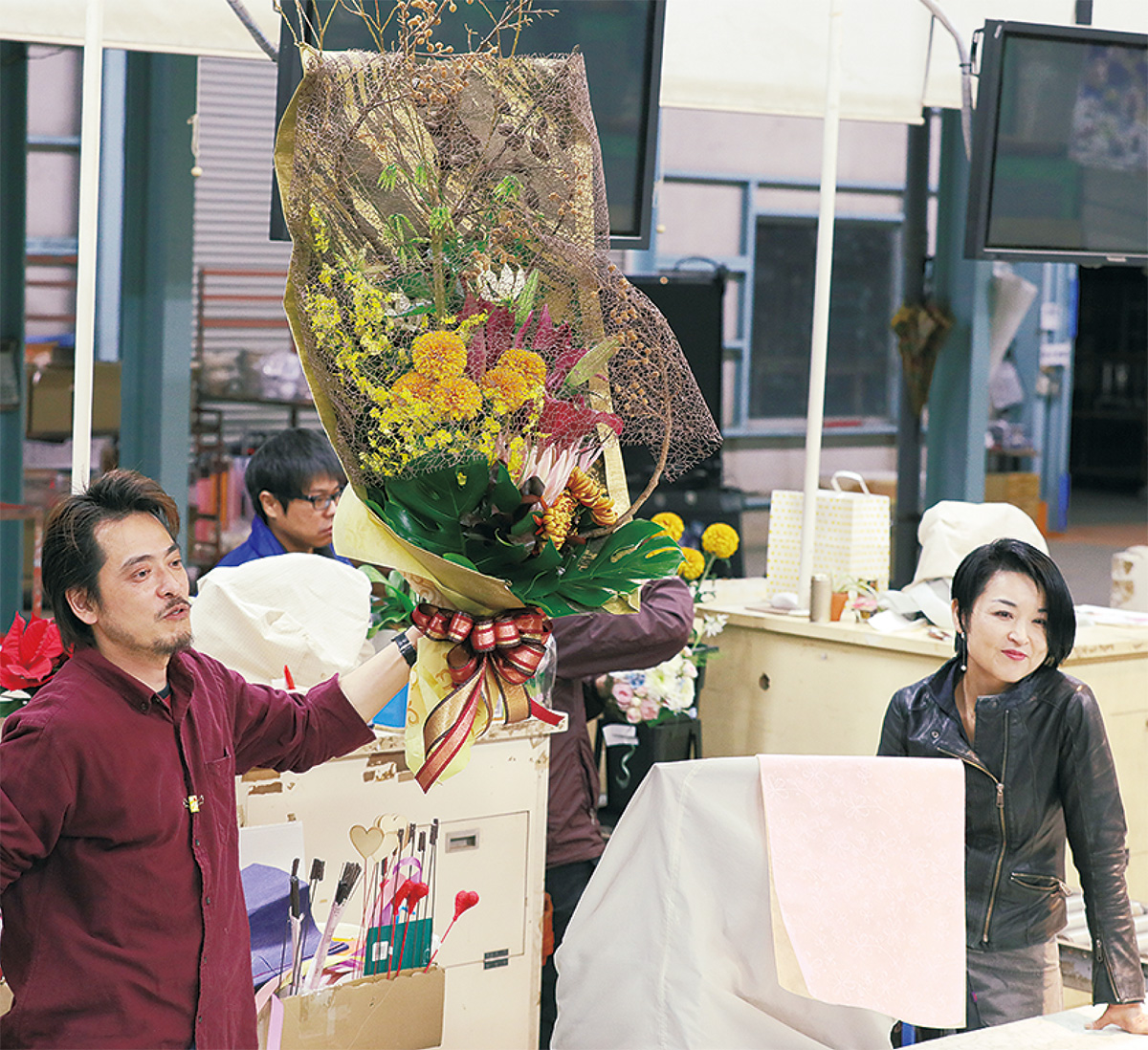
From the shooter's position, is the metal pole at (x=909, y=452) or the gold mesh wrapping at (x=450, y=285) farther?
the metal pole at (x=909, y=452)

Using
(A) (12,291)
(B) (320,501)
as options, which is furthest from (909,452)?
(B) (320,501)

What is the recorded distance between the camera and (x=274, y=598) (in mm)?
2695

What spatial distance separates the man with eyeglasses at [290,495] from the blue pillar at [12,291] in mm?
3067

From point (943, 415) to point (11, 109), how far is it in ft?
13.3

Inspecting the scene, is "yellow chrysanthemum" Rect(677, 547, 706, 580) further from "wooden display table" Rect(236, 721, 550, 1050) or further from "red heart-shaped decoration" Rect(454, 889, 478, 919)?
"red heart-shaped decoration" Rect(454, 889, 478, 919)

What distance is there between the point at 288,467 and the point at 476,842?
89 centimetres

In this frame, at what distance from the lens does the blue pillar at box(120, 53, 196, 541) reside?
5141mm

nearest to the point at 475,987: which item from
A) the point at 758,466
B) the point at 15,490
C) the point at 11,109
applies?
the point at 15,490

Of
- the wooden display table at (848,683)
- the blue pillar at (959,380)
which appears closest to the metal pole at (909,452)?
the blue pillar at (959,380)

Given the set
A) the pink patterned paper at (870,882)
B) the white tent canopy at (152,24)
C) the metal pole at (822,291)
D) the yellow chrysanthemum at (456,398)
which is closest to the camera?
the yellow chrysanthemum at (456,398)

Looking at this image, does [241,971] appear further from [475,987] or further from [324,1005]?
[475,987]

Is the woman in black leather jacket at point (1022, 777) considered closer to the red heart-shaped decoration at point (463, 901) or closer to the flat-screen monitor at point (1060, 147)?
the red heart-shaped decoration at point (463, 901)

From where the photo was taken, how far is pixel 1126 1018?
84.4 inches

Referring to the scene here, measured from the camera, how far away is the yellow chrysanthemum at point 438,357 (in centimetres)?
171
